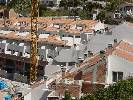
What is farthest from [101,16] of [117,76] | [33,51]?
[117,76]

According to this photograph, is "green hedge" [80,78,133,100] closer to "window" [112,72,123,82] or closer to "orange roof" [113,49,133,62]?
"window" [112,72,123,82]

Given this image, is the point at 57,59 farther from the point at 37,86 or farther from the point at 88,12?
the point at 88,12

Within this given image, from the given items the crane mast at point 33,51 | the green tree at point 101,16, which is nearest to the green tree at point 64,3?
the green tree at point 101,16

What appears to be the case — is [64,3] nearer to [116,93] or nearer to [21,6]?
[21,6]

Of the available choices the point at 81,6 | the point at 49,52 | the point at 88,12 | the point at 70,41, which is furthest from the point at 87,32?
the point at 81,6

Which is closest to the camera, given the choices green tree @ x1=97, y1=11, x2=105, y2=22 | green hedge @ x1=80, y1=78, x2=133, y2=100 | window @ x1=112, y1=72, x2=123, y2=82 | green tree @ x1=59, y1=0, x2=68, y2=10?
green hedge @ x1=80, y1=78, x2=133, y2=100

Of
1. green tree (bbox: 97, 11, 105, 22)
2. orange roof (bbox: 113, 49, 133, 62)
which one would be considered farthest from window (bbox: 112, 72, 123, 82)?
green tree (bbox: 97, 11, 105, 22)

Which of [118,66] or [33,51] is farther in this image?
[33,51]
